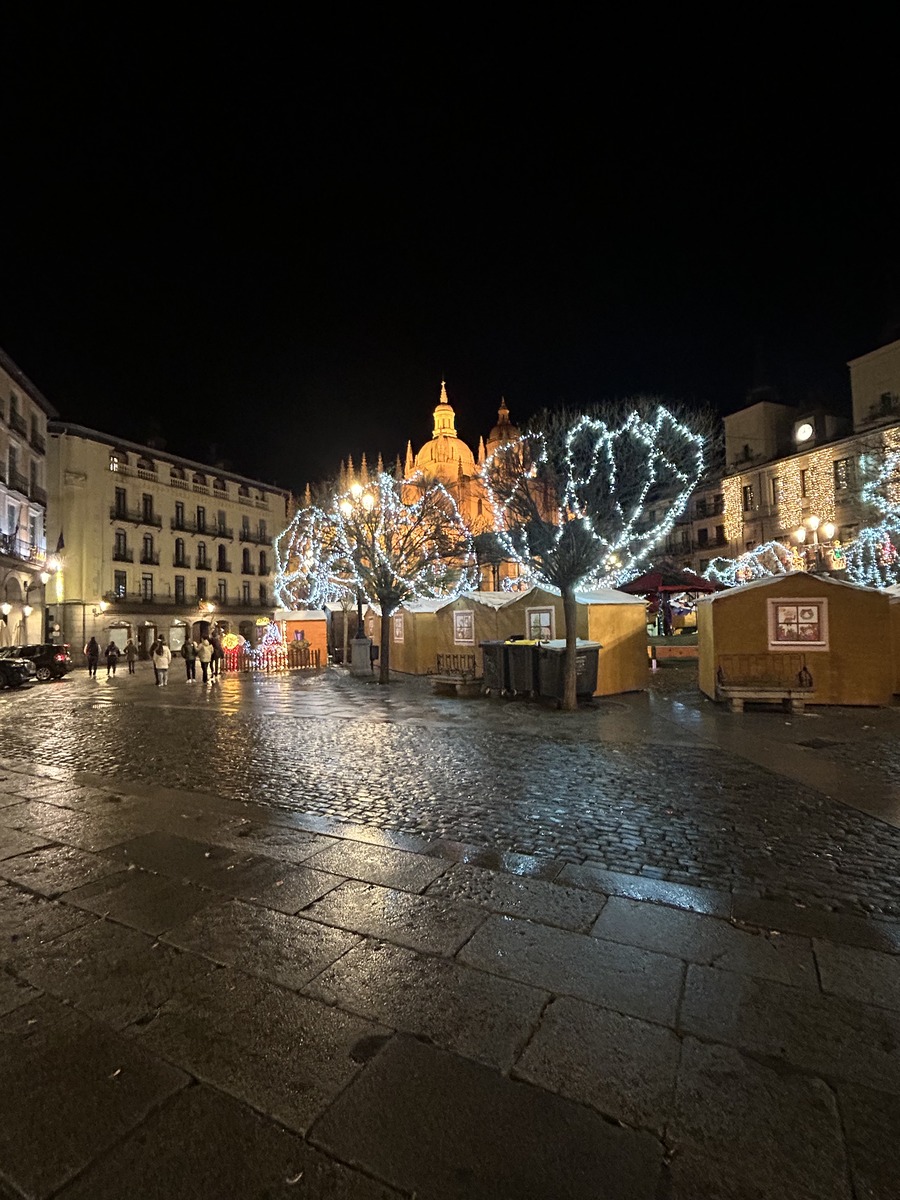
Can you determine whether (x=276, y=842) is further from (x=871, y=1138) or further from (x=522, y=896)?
(x=871, y=1138)

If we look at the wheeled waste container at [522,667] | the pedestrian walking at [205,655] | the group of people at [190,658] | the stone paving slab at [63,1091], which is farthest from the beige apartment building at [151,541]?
the stone paving slab at [63,1091]

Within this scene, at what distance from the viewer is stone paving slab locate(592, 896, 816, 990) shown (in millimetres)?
3113

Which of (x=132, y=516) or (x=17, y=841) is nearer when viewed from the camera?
(x=17, y=841)

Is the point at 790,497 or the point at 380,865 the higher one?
the point at 790,497

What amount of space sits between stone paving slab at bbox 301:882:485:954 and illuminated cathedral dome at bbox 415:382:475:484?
3047 inches

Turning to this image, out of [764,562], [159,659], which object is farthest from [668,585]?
[764,562]

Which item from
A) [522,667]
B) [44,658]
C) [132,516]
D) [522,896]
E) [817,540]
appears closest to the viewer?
[522,896]

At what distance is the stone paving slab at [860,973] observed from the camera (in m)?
2.88

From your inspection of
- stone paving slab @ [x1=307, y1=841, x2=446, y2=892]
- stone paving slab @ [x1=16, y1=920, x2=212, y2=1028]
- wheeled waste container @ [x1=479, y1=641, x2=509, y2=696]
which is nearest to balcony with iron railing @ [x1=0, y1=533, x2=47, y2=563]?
wheeled waste container @ [x1=479, y1=641, x2=509, y2=696]

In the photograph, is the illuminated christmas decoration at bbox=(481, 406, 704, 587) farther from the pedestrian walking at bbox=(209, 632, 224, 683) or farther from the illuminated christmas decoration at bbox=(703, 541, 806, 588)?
the illuminated christmas decoration at bbox=(703, 541, 806, 588)

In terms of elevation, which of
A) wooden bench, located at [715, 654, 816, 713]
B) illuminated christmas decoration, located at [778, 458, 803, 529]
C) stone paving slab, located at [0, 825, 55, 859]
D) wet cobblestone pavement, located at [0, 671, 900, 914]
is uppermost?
illuminated christmas decoration, located at [778, 458, 803, 529]

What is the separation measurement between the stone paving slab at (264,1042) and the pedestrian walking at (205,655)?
19.7 m

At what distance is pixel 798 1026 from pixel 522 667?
11.8 m

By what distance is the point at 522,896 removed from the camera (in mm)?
3951
